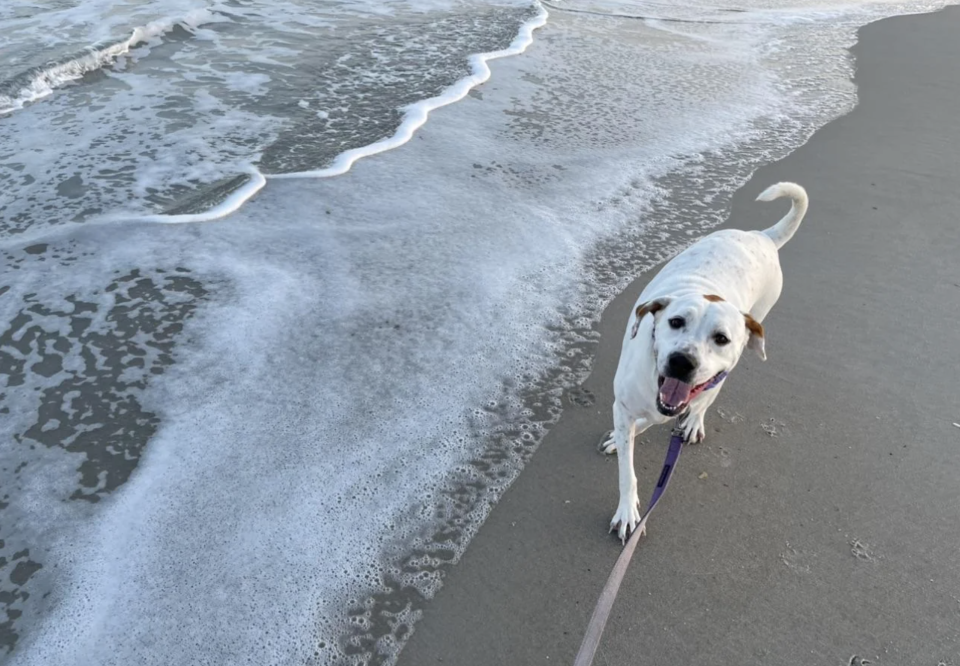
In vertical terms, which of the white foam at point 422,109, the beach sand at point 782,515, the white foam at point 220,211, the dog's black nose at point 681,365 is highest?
the dog's black nose at point 681,365

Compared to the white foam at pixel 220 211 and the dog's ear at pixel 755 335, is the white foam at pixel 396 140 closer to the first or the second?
the white foam at pixel 220 211

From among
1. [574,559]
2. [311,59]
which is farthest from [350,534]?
[311,59]

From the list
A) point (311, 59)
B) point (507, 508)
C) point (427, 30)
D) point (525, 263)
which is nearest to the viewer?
point (507, 508)

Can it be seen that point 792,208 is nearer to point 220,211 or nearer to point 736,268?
point 736,268

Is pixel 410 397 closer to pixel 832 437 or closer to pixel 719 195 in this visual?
pixel 832 437

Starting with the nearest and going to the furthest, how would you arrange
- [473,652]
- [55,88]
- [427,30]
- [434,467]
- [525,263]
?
[473,652] < [434,467] < [525,263] < [55,88] < [427,30]

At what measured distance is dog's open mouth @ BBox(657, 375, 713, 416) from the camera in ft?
9.37

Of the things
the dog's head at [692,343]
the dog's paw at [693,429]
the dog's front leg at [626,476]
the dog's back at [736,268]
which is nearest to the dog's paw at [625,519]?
the dog's front leg at [626,476]

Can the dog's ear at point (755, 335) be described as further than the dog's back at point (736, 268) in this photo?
No

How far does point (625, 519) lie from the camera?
3314mm

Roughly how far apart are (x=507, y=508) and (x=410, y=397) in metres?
0.96

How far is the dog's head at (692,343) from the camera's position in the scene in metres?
2.84

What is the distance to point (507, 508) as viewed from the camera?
344 cm

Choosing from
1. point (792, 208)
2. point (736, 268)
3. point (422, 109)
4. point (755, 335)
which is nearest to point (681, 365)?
point (755, 335)
